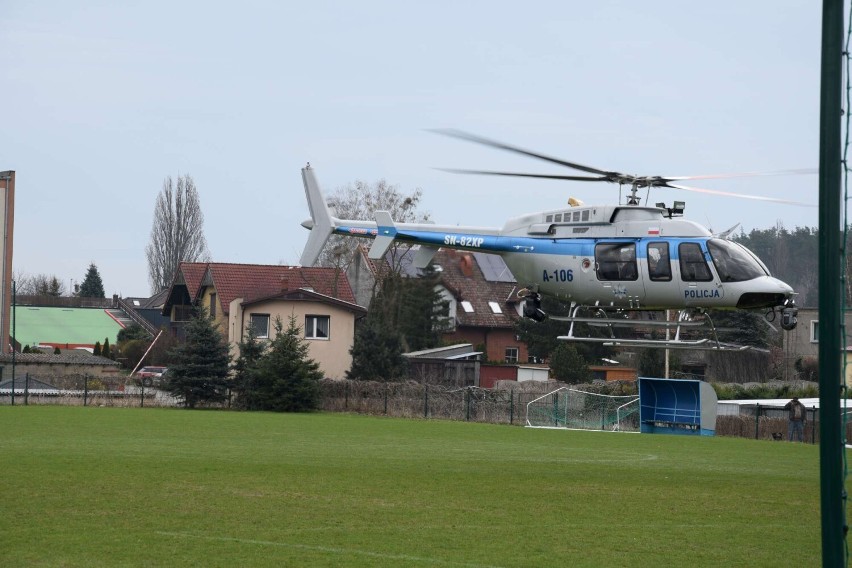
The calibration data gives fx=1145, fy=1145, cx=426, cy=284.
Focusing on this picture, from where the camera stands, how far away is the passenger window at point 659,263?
876 inches

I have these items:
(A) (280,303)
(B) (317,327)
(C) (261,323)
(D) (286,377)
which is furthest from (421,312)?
(D) (286,377)

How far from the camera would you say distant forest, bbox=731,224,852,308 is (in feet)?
263

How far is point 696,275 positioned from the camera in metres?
22.1

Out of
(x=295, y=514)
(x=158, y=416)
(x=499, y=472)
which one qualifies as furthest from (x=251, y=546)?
(x=158, y=416)

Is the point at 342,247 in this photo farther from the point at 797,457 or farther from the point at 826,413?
the point at 826,413

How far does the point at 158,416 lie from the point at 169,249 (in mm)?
69585

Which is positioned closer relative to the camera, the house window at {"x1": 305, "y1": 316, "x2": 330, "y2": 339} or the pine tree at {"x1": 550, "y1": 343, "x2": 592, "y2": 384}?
the house window at {"x1": 305, "y1": 316, "x2": 330, "y2": 339}

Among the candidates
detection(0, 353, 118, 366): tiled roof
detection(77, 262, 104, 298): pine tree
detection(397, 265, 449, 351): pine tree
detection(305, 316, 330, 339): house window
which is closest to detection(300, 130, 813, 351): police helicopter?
detection(305, 316, 330, 339): house window

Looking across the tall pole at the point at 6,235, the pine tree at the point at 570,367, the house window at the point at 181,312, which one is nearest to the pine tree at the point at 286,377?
the pine tree at the point at 570,367

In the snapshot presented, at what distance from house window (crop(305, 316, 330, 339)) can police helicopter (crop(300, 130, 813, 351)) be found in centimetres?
2849

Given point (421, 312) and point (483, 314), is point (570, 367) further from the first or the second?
point (483, 314)

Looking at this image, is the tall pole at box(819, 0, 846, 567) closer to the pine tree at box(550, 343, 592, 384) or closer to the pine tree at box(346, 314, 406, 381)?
the pine tree at box(346, 314, 406, 381)

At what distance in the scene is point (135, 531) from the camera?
12641 millimetres

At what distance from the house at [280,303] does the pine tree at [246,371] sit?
4.69 metres
